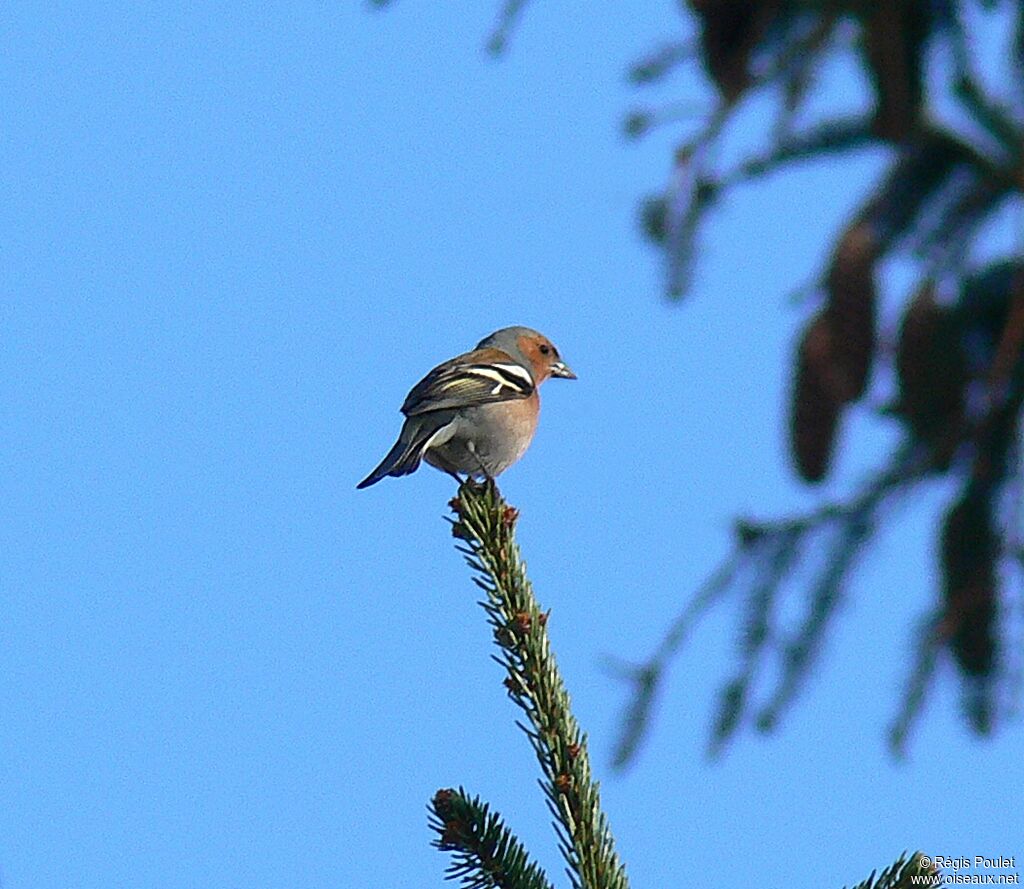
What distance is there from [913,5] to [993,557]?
799 millimetres

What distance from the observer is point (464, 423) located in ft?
26.0

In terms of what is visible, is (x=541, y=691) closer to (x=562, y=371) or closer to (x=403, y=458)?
(x=403, y=458)

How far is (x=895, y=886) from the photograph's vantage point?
3.19 m

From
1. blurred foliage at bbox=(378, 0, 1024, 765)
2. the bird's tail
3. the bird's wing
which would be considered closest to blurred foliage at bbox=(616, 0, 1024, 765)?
blurred foliage at bbox=(378, 0, 1024, 765)

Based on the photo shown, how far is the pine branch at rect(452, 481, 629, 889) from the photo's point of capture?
10.9 feet

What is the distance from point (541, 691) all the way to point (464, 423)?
4.28 meters

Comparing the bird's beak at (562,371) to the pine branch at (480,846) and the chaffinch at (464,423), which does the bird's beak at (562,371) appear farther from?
the pine branch at (480,846)

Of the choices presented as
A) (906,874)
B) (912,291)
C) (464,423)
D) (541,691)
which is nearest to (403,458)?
(464,423)

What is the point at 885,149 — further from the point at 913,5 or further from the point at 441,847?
the point at 441,847

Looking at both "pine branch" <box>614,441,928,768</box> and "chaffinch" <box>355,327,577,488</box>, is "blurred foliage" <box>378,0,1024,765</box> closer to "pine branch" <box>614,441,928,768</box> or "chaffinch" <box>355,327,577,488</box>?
"pine branch" <box>614,441,928,768</box>

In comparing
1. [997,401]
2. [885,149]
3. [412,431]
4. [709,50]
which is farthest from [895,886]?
[412,431]

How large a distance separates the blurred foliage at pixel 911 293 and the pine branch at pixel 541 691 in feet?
3.74

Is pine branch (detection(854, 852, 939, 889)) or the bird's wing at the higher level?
the bird's wing

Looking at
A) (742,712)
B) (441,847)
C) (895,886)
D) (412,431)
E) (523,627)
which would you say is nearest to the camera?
(742,712)
